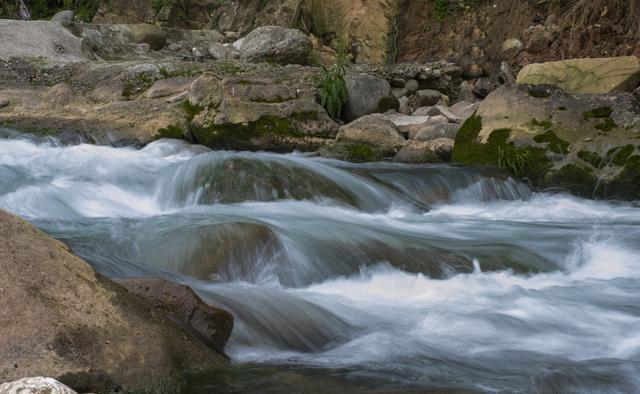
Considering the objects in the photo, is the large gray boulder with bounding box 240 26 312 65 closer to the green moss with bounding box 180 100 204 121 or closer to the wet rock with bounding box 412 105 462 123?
the wet rock with bounding box 412 105 462 123

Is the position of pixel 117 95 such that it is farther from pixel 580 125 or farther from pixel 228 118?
pixel 580 125

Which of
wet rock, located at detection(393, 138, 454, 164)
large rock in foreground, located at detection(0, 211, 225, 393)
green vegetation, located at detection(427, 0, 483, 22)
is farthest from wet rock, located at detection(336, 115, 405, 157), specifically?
green vegetation, located at detection(427, 0, 483, 22)

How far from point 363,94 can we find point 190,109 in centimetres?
245

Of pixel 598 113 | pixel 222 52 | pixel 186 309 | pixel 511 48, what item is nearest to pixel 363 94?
pixel 598 113

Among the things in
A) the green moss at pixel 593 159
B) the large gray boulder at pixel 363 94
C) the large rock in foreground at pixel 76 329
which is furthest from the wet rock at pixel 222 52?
the large rock in foreground at pixel 76 329

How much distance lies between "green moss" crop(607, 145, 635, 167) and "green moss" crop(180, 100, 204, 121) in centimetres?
490

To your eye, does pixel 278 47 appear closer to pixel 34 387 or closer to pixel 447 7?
pixel 447 7

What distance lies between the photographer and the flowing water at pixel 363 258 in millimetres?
3777

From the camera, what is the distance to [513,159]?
895 cm

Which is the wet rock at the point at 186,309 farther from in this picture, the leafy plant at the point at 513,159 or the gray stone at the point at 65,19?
the gray stone at the point at 65,19

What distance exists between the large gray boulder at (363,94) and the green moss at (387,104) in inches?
1.5

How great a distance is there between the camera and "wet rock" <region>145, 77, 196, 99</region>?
1111 centimetres

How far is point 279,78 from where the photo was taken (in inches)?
443

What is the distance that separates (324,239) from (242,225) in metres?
0.83
